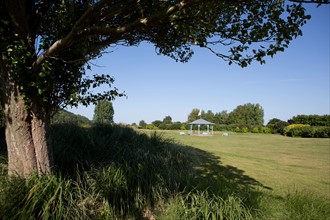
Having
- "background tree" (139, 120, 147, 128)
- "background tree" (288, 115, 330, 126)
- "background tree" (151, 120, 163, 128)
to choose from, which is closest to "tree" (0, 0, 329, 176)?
"background tree" (288, 115, 330, 126)

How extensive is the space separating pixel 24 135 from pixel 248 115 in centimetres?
6295

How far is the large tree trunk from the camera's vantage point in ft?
10.9

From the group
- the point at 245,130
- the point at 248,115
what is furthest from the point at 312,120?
the point at 248,115

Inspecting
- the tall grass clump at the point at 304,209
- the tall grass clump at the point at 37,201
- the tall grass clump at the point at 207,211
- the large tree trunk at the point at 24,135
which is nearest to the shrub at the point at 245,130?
the tall grass clump at the point at 304,209

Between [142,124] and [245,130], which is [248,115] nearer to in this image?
[245,130]

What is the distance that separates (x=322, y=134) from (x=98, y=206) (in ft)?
105

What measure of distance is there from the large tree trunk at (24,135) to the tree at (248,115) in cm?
6090

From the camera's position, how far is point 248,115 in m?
61.5

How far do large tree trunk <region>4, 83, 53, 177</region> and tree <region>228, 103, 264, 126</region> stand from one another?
200 feet

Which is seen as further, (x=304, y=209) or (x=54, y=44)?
(x=304, y=209)

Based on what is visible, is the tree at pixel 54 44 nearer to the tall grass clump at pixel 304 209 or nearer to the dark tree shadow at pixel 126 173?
the dark tree shadow at pixel 126 173

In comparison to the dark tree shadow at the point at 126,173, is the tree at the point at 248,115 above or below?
above

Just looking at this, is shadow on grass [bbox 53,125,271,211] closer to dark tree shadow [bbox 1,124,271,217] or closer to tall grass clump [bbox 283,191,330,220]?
dark tree shadow [bbox 1,124,271,217]

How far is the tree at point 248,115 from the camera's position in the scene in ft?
201
